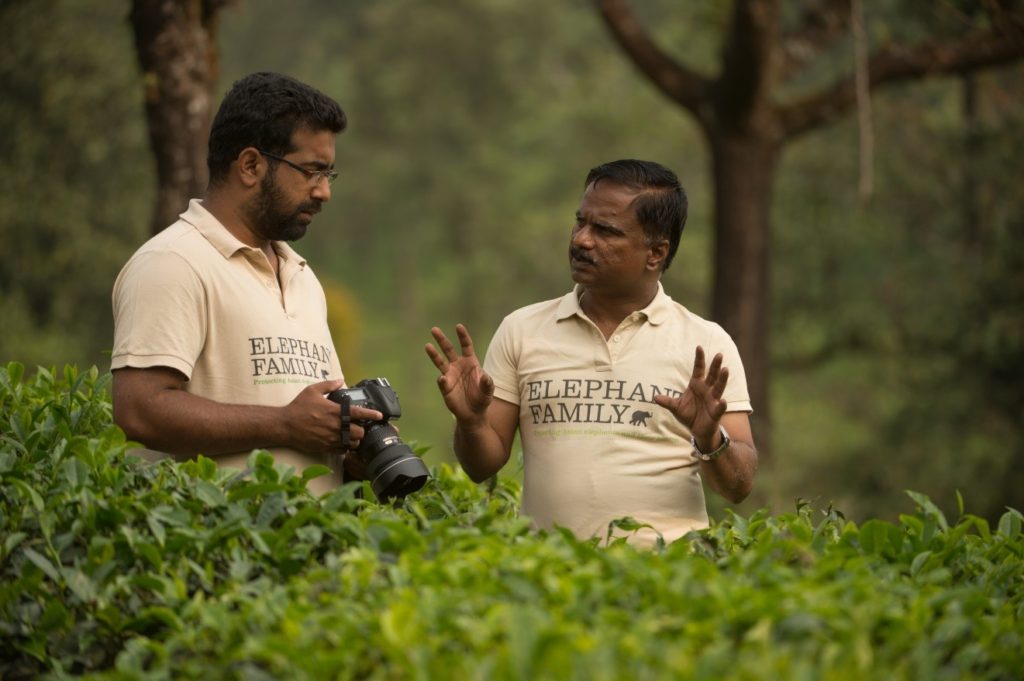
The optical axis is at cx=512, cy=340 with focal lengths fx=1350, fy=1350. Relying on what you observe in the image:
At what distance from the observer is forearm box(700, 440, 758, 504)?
4.11 metres

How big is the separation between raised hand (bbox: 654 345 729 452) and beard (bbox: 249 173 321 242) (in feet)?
4.28

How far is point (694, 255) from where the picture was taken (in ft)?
82.2

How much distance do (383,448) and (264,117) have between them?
1.15 m

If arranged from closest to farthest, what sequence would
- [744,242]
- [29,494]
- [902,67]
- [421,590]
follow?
[421,590] → [29,494] → [902,67] → [744,242]

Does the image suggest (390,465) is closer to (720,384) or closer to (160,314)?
(160,314)

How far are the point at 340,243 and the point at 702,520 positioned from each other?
47.5 m

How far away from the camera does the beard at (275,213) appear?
171 inches

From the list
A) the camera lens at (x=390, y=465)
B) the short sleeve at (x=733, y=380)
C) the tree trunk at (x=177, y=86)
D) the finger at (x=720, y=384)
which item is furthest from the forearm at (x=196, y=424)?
the tree trunk at (x=177, y=86)

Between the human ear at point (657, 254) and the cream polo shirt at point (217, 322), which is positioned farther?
the human ear at point (657, 254)

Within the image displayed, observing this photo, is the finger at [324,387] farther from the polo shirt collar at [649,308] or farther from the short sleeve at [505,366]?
the polo shirt collar at [649,308]

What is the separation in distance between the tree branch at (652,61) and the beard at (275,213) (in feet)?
22.8

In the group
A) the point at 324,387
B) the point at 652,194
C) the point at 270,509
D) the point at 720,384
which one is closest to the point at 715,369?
the point at 720,384

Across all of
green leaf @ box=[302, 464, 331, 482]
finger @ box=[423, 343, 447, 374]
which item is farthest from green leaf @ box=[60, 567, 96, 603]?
finger @ box=[423, 343, 447, 374]

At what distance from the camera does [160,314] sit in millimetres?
3975
